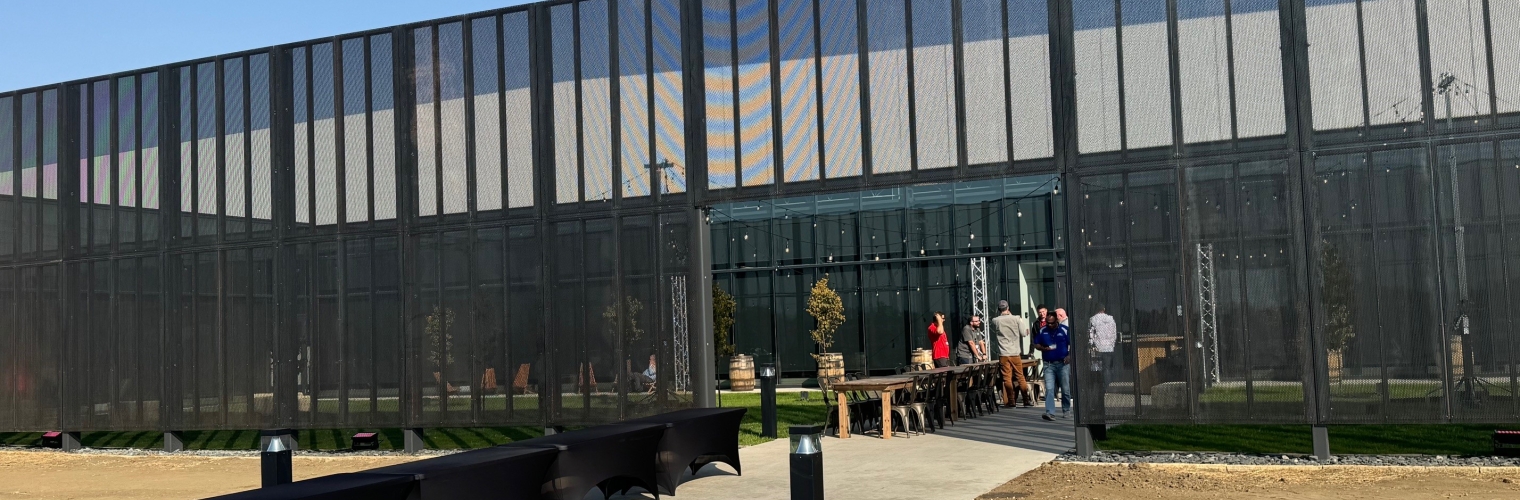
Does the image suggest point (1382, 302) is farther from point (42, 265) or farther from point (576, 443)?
point (42, 265)

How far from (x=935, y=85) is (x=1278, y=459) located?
4.92 meters

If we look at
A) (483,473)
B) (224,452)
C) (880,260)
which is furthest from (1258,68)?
(880,260)

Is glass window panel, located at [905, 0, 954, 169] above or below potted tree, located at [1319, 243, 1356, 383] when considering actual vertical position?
above

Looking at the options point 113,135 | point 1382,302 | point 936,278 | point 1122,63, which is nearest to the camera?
point 1382,302

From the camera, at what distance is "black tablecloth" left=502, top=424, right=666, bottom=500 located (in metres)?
8.83

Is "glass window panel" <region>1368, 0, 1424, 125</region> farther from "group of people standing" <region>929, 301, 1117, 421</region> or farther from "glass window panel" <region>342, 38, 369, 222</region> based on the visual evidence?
"glass window panel" <region>342, 38, 369, 222</region>

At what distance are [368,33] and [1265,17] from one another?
10.6 metres

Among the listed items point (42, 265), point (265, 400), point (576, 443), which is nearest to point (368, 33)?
point (265, 400)

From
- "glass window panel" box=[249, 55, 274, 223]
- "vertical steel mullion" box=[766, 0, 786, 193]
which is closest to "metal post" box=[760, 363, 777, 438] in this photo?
"vertical steel mullion" box=[766, 0, 786, 193]

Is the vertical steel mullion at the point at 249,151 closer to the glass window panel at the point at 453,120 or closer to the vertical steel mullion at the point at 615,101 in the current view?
the glass window panel at the point at 453,120

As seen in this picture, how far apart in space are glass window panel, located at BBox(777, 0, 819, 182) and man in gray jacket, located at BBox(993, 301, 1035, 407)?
4.93 meters

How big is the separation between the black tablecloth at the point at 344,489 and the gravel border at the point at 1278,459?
697 cm

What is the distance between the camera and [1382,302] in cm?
1166

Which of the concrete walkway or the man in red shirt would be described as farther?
the man in red shirt
